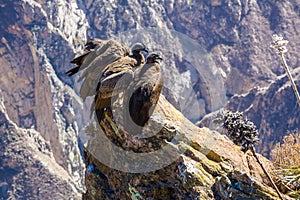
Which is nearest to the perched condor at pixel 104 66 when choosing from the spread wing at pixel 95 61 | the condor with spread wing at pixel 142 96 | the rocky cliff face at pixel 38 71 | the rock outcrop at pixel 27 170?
the spread wing at pixel 95 61

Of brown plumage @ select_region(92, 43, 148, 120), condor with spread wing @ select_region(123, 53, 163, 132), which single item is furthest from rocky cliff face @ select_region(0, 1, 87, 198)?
condor with spread wing @ select_region(123, 53, 163, 132)

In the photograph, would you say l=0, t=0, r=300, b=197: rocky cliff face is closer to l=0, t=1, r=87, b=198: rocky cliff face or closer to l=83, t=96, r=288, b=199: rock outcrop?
l=0, t=1, r=87, b=198: rocky cliff face

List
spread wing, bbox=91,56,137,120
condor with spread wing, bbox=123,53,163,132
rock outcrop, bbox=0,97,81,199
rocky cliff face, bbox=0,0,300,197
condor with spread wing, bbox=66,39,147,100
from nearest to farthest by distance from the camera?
condor with spread wing, bbox=123,53,163,132 → spread wing, bbox=91,56,137,120 → condor with spread wing, bbox=66,39,147,100 → rock outcrop, bbox=0,97,81,199 → rocky cliff face, bbox=0,0,300,197

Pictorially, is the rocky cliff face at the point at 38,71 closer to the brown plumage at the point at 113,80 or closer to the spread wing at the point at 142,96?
the brown plumage at the point at 113,80

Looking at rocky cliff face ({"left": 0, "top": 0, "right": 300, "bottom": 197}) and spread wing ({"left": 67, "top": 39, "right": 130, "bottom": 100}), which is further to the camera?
rocky cliff face ({"left": 0, "top": 0, "right": 300, "bottom": 197})

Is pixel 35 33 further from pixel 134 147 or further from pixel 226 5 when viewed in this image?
pixel 134 147

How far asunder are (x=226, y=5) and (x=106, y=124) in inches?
6798

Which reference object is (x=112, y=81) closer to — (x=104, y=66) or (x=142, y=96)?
(x=142, y=96)

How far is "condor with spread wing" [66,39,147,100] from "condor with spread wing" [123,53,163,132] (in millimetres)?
1092

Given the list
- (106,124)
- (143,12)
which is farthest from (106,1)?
(106,124)

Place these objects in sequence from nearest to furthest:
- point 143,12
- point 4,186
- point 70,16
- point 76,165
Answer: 1. point 4,186
2. point 76,165
3. point 70,16
4. point 143,12

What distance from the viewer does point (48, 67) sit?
15588cm

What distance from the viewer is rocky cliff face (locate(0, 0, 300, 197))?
495 feet

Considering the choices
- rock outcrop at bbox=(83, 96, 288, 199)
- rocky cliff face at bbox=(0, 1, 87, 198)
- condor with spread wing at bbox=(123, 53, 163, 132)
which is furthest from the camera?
rocky cliff face at bbox=(0, 1, 87, 198)
